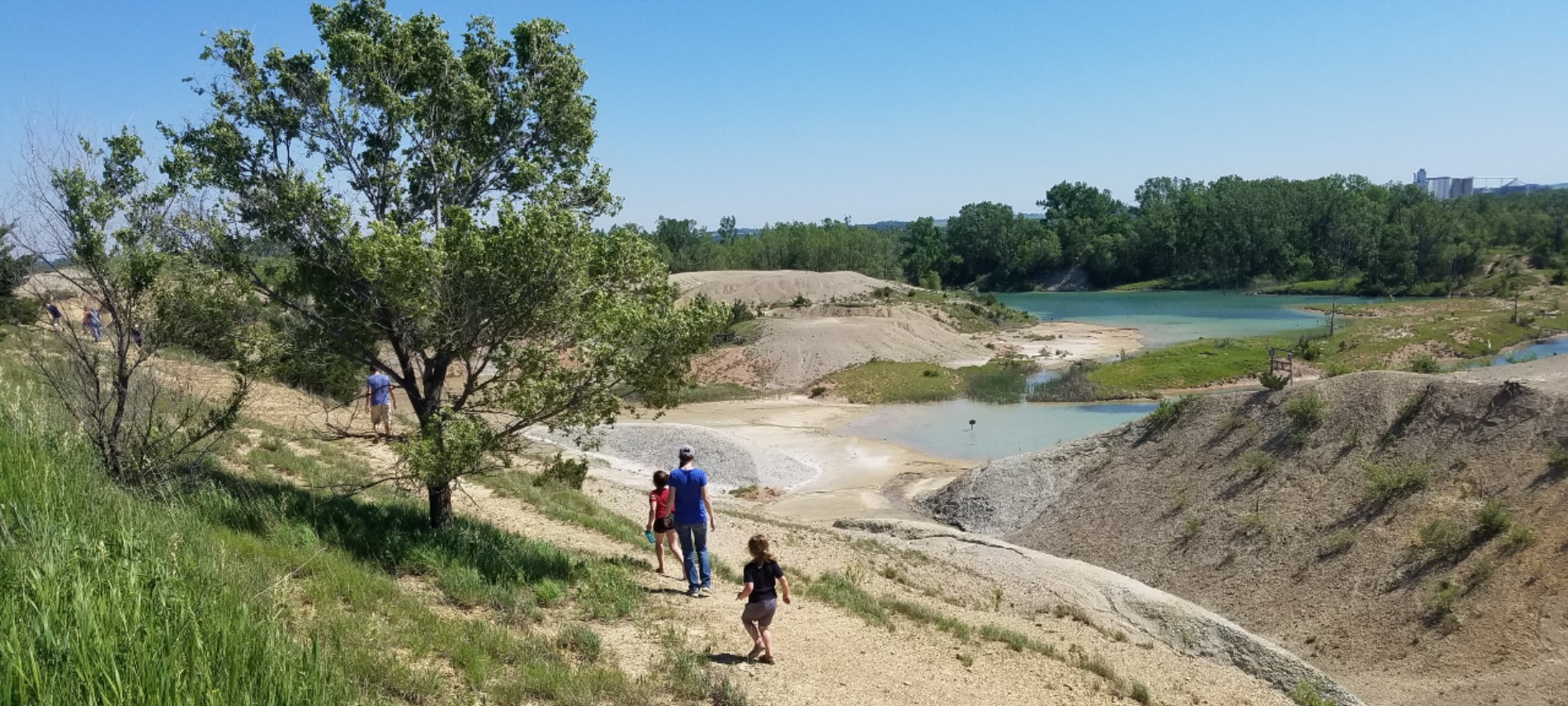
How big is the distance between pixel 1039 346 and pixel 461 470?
234ft

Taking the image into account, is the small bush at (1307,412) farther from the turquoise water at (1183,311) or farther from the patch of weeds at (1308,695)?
the turquoise water at (1183,311)

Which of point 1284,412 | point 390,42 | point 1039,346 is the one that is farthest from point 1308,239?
point 390,42

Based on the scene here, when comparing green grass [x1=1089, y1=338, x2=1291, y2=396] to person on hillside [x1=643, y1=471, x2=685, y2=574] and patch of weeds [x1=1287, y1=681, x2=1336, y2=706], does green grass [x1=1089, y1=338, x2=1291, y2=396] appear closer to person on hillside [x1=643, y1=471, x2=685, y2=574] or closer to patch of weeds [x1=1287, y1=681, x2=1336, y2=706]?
patch of weeds [x1=1287, y1=681, x2=1336, y2=706]

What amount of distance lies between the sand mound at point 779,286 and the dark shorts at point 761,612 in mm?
83697

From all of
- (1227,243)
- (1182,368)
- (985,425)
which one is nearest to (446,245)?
(985,425)

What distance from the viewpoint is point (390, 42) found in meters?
→ 13.4

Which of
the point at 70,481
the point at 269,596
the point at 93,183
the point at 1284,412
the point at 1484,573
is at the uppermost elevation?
the point at 93,183

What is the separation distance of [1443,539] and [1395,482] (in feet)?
7.78

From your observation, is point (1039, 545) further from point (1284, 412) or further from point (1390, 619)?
point (1390, 619)

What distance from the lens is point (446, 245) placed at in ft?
38.2

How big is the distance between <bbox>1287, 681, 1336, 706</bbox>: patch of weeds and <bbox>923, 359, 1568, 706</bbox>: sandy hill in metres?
1.96

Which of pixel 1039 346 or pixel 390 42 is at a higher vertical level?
pixel 390 42

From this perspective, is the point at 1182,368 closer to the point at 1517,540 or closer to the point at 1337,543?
the point at 1337,543

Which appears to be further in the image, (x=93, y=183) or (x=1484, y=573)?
(x=1484, y=573)
